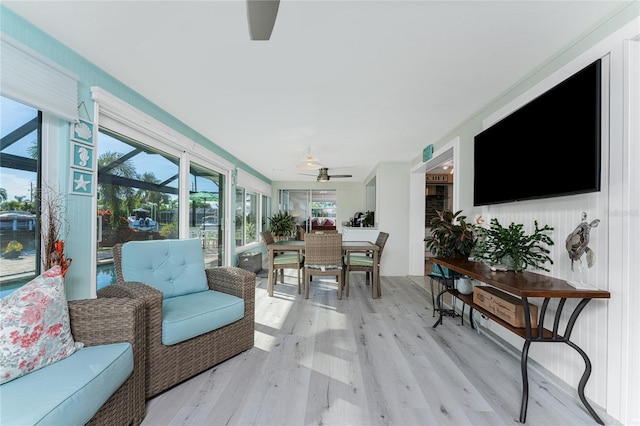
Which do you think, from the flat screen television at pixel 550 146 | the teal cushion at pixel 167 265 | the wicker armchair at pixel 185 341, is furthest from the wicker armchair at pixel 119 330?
the flat screen television at pixel 550 146

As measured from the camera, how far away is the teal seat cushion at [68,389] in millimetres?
891

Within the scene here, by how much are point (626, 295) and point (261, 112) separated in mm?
3145

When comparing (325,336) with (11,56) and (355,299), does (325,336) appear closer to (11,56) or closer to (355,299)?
(355,299)

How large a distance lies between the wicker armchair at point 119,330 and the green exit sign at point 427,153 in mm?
3982

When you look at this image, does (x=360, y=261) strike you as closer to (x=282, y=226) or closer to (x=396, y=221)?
(x=396, y=221)

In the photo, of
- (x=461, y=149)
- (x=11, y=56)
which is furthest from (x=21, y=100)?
(x=461, y=149)

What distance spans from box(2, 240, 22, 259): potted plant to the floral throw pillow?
2.31 ft

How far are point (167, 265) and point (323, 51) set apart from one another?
83.4 inches

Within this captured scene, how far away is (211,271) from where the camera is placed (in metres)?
2.40

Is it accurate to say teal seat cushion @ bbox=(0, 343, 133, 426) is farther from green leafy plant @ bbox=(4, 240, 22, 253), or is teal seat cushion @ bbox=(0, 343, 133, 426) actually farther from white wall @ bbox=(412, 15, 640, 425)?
white wall @ bbox=(412, 15, 640, 425)

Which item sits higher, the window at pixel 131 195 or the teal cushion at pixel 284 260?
the window at pixel 131 195

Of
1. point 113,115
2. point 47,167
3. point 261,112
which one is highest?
point 261,112

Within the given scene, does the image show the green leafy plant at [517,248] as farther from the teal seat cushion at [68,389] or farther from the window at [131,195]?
the window at [131,195]

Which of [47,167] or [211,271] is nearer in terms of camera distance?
[47,167]
